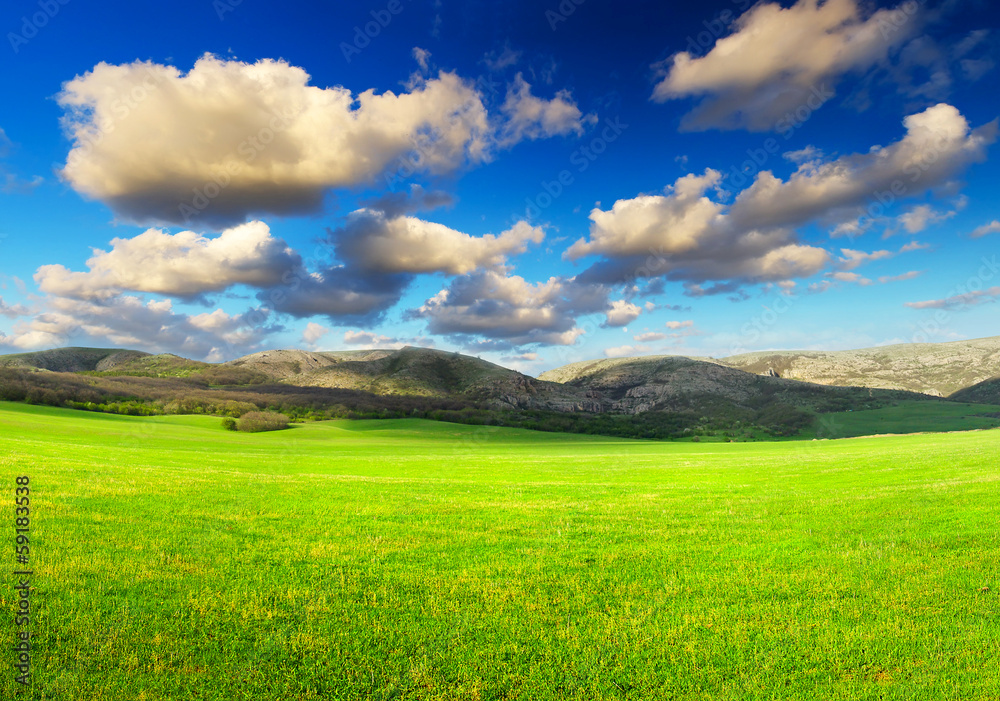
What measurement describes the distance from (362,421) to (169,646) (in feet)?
281

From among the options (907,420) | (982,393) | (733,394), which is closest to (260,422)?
(907,420)

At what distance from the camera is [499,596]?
340 inches

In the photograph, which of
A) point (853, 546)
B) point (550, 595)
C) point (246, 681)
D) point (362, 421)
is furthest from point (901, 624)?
point (362, 421)

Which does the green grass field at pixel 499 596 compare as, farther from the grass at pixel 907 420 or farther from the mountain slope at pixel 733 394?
the mountain slope at pixel 733 394

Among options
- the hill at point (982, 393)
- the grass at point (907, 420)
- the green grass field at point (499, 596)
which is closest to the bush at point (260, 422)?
the green grass field at point (499, 596)

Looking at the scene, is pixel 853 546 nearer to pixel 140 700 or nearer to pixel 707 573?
pixel 707 573

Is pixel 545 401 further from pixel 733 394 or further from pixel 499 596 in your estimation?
pixel 499 596

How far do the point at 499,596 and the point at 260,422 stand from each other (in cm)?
7088

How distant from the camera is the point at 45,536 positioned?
9961 mm

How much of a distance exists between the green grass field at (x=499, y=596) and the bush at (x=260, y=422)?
57.0 meters

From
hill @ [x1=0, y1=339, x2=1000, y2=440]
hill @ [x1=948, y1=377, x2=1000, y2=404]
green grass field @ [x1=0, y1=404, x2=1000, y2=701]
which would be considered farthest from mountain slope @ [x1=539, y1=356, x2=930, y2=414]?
green grass field @ [x1=0, y1=404, x2=1000, y2=701]

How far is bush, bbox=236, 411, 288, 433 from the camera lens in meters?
69.3

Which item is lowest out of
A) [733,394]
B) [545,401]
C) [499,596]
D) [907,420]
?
[907,420]

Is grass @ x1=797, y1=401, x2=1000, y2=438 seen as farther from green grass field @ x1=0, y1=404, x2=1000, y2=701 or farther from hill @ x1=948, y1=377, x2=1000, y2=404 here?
green grass field @ x1=0, y1=404, x2=1000, y2=701
